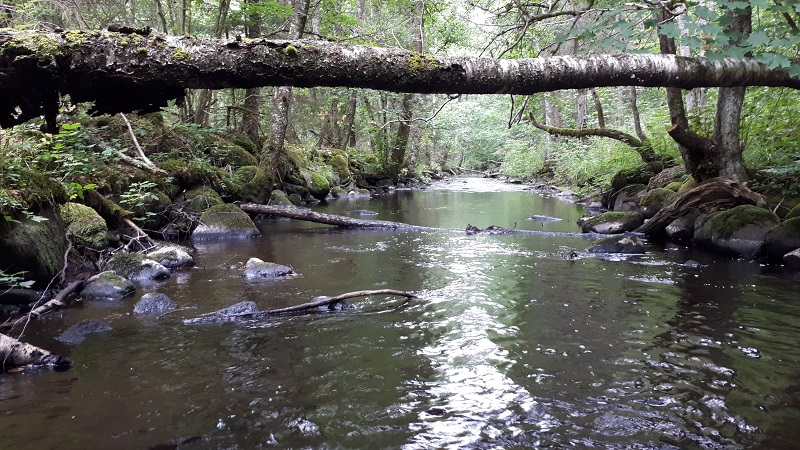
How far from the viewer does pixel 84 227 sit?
669cm

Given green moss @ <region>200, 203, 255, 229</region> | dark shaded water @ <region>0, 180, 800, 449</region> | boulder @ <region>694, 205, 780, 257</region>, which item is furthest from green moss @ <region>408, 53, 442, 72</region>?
green moss @ <region>200, 203, 255, 229</region>

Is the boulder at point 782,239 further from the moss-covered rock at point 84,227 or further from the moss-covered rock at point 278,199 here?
the moss-covered rock at point 278,199

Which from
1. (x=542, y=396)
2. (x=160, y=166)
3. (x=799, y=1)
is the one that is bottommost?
(x=542, y=396)

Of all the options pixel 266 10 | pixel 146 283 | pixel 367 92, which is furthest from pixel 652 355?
pixel 367 92

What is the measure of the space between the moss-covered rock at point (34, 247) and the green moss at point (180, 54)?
375 centimetres

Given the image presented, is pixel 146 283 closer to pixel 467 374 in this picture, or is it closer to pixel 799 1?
pixel 467 374

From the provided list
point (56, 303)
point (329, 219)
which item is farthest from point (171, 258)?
point (329, 219)

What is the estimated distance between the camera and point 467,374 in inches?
137

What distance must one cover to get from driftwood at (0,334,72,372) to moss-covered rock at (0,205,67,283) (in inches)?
67.5

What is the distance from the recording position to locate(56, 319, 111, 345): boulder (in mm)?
4113

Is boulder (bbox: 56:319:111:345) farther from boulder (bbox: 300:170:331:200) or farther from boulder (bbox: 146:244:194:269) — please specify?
boulder (bbox: 300:170:331:200)

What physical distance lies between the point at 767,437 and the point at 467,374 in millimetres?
1746

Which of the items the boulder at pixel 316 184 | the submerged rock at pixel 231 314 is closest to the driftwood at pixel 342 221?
the boulder at pixel 316 184

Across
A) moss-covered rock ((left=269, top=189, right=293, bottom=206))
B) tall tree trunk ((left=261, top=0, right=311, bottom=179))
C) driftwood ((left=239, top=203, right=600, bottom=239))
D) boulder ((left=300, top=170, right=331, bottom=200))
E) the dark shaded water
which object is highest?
tall tree trunk ((left=261, top=0, right=311, bottom=179))
